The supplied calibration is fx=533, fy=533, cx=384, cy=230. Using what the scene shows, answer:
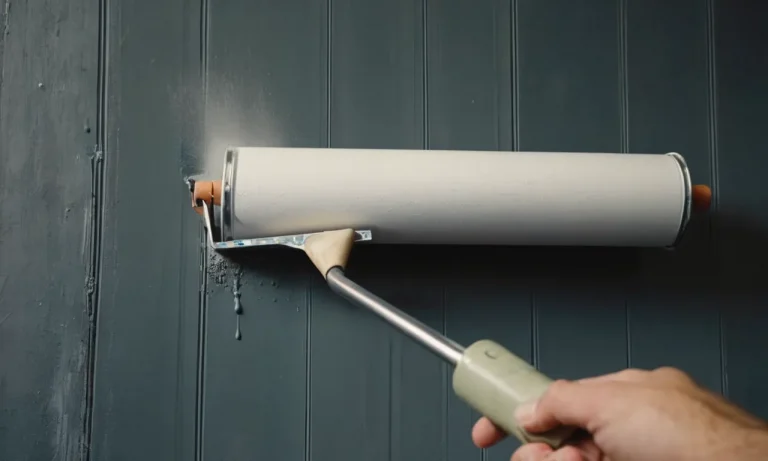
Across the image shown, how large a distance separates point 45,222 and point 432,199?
19.1 inches

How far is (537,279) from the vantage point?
2.39 feet

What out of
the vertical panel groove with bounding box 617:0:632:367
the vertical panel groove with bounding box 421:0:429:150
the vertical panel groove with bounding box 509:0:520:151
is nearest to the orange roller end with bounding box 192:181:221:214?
the vertical panel groove with bounding box 421:0:429:150

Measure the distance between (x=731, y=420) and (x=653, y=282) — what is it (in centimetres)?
39

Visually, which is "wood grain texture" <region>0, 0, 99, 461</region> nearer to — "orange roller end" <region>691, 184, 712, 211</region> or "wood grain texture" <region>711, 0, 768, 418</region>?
"orange roller end" <region>691, 184, 712, 211</region>

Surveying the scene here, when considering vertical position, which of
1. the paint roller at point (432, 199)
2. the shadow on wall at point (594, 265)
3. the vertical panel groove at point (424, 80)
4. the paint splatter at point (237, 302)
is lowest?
the paint splatter at point (237, 302)

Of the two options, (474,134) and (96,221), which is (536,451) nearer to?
(474,134)

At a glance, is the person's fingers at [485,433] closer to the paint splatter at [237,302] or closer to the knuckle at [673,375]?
the knuckle at [673,375]

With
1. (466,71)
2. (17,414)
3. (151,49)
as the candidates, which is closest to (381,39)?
(466,71)

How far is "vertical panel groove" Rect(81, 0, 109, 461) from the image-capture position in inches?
25.9

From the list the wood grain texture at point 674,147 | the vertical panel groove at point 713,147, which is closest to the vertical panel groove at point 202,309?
the wood grain texture at point 674,147

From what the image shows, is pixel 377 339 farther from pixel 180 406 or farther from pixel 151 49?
pixel 151 49

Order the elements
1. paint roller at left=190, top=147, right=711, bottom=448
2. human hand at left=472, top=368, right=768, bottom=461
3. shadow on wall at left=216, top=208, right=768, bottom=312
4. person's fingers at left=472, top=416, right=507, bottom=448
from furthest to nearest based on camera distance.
Result: shadow on wall at left=216, top=208, right=768, bottom=312, paint roller at left=190, top=147, right=711, bottom=448, person's fingers at left=472, top=416, right=507, bottom=448, human hand at left=472, top=368, right=768, bottom=461

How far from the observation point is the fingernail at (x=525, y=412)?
38 centimetres

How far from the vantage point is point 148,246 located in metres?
0.68
